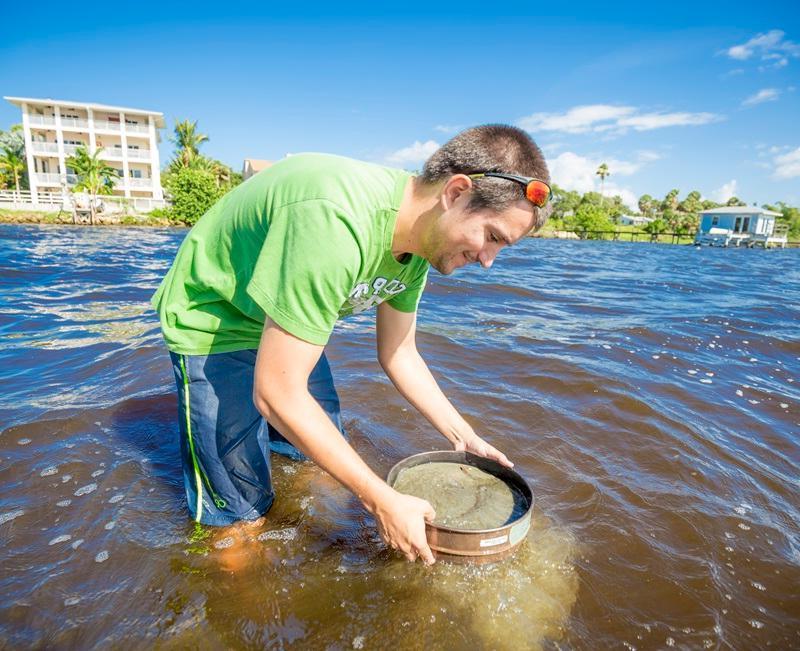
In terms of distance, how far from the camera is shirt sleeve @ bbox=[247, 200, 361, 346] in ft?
4.25

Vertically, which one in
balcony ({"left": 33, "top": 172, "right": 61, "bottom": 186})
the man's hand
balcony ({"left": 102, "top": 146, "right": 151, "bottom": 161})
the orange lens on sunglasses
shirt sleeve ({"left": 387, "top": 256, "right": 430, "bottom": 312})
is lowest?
the man's hand

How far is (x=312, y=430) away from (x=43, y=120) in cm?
4669

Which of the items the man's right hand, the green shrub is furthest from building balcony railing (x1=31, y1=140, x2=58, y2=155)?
the man's right hand

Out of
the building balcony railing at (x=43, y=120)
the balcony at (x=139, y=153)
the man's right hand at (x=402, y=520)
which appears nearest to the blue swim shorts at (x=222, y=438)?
the man's right hand at (x=402, y=520)

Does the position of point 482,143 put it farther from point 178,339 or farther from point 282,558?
point 282,558

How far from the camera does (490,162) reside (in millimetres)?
1386

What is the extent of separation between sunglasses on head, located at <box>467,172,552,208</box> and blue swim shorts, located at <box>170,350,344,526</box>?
46.2 inches

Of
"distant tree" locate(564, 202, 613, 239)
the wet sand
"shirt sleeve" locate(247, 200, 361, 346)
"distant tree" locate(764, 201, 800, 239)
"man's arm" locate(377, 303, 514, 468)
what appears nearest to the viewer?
"shirt sleeve" locate(247, 200, 361, 346)

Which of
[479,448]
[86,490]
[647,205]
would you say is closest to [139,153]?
[86,490]

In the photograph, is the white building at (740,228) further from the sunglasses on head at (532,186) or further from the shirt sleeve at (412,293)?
the sunglasses on head at (532,186)


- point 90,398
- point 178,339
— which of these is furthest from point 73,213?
point 178,339

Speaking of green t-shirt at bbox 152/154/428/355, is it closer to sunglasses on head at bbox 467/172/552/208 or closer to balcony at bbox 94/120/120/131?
sunglasses on head at bbox 467/172/552/208

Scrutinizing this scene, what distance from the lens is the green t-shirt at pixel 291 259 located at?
1.31m

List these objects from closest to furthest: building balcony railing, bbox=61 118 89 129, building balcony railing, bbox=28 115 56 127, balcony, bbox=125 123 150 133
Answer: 1. building balcony railing, bbox=28 115 56 127
2. building balcony railing, bbox=61 118 89 129
3. balcony, bbox=125 123 150 133
